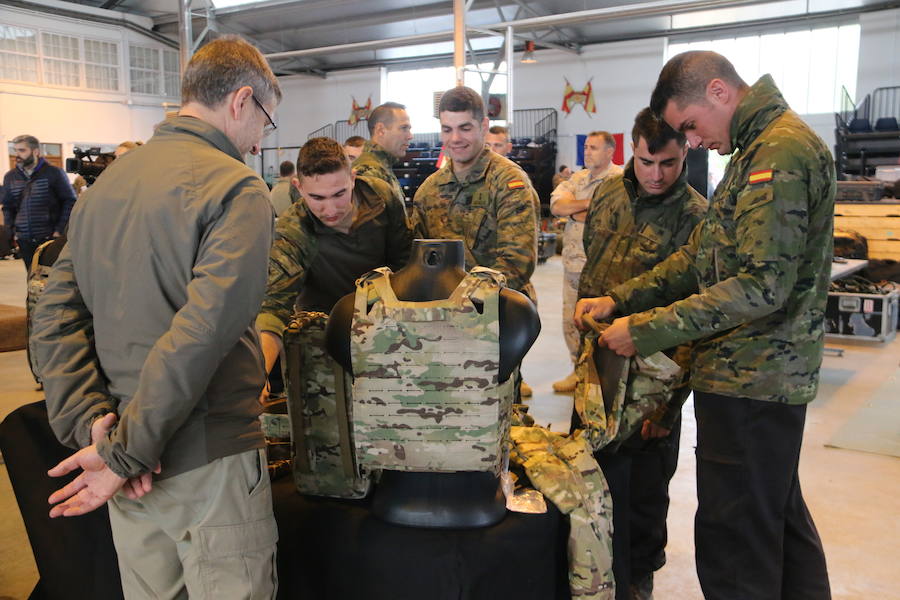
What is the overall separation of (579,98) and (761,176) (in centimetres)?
1708

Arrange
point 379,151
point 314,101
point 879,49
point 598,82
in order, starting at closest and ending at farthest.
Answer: point 379,151 → point 879,49 → point 598,82 → point 314,101

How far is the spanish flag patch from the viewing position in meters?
1.72

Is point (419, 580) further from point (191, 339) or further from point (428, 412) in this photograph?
point (191, 339)

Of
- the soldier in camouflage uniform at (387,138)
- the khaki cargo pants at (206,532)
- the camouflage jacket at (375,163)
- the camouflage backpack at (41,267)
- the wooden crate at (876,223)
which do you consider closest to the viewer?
the khaki cargo pants at (206,532)

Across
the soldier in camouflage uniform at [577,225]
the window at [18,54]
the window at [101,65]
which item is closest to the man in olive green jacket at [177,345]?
the soldier in camouflage uniform at [577,225]

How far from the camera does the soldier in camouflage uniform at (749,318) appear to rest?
172 cm

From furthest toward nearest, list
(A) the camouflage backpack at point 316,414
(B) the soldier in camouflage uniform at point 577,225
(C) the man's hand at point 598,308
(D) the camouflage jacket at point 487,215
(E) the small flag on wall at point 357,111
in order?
(E) the small flag on wall at point 357,111 → (B) the soldier in camouflage uniform at point 577,225 → (D) the camouflage jacket at point 487,215 → (C) the man's hand at point 598,308 → (A) the camouflage backpack at point 316,414

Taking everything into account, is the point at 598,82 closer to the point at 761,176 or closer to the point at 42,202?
the point at 42,202

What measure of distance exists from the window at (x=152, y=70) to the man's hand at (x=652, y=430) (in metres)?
20.1

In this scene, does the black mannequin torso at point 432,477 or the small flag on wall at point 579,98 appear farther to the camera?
the small flag on wall at point 579,98

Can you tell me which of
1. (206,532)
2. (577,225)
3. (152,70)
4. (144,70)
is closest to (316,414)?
(206,532)

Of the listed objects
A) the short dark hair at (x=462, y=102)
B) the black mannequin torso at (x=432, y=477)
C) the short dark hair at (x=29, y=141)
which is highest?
the short dark hair at (x=29, y=141)

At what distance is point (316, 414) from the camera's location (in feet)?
5.90

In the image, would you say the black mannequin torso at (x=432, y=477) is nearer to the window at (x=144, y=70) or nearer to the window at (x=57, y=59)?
the window at (x=57, y=59)
